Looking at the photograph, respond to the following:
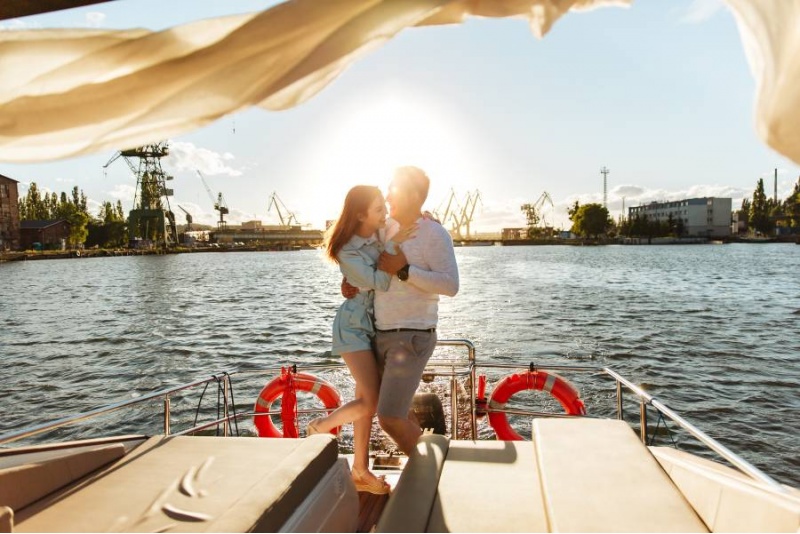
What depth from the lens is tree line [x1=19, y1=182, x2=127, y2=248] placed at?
95.9 metres

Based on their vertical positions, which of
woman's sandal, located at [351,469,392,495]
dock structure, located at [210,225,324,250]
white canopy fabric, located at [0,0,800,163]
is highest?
dock structure, located at [210,225,324,250]

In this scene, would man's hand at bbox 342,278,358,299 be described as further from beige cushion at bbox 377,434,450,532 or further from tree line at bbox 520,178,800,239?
tree line at bbox 520,178,800,239

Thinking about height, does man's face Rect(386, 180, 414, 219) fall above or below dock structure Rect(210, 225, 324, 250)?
below

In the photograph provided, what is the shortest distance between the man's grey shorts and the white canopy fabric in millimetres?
1598

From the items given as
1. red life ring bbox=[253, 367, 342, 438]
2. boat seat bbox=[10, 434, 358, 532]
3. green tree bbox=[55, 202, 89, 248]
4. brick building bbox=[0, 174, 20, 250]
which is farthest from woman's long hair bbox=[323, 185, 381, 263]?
green tree bbox=[55, 202, 89, 248]

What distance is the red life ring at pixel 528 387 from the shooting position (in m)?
5.00

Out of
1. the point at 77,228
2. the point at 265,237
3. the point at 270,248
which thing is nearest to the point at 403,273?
the point at 77,228

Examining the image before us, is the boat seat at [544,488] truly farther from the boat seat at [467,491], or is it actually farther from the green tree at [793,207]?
the green tree at [793,207]

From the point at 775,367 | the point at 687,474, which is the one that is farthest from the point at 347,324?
the point at 775,367

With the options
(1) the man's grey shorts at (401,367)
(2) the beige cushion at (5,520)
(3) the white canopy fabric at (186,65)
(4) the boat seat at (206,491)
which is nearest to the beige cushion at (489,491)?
(1) the man's grey shorts at (401,367)

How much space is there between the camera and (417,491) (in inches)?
93.3

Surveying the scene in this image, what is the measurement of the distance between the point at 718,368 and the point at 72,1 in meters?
15.3

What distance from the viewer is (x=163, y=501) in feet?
6.88

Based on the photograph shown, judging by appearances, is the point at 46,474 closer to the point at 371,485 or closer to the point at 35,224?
the point at 371,485
